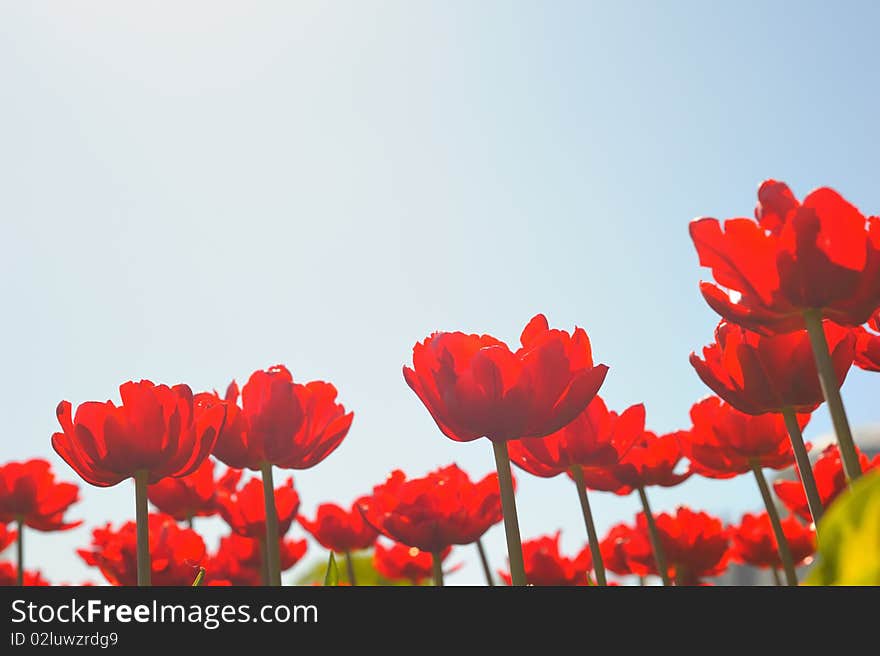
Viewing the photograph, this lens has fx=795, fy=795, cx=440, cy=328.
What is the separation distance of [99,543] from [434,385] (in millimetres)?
1613

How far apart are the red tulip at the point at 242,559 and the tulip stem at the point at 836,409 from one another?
2.01 metres

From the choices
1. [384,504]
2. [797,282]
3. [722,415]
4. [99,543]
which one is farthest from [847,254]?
[99,543]

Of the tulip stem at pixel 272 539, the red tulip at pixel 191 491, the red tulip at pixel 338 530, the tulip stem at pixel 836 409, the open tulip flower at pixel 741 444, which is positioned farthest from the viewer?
the red tulip at pixel 338 530

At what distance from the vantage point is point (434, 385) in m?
1.29

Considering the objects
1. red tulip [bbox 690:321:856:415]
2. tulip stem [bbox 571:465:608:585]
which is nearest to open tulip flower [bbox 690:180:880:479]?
red tulip [bbox 690:321:856:415]

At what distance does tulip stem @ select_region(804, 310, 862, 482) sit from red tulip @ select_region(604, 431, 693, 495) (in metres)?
1.12

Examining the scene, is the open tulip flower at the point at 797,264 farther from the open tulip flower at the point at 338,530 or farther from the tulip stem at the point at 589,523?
the open tulip flower at the point at 338,530

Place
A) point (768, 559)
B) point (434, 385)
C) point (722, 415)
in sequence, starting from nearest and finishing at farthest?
point (434, 385)
point (722, 415)
point (768, 559)

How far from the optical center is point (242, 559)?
2705 millimetres

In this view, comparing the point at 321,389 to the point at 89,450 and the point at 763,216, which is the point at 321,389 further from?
the point at 763,216

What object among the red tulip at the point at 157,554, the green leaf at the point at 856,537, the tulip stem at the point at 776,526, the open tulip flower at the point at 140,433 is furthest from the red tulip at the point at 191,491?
the green leaf at the point at 856,537

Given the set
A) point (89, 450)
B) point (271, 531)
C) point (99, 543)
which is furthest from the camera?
point (99, 543)

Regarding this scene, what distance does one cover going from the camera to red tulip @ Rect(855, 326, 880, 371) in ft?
4.53

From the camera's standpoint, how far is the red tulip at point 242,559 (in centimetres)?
264
